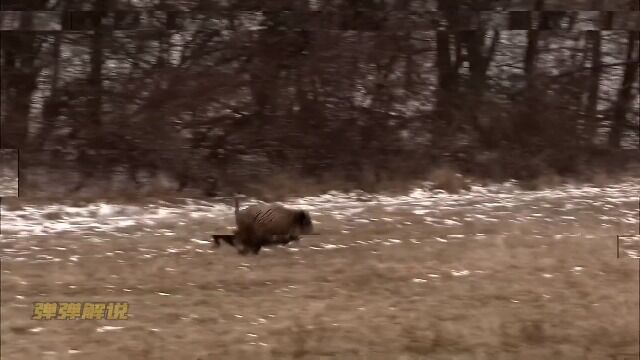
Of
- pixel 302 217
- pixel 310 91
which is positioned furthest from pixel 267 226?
pixel 310 91

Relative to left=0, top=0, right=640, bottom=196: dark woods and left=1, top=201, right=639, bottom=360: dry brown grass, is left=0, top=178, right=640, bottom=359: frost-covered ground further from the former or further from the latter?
left=0, top=0, right=640, bottom=196: dark woods

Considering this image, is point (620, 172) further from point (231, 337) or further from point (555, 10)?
point (231, 337)

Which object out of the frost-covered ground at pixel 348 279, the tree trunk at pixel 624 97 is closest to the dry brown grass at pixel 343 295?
the frost-covered ground at pixel 348 279

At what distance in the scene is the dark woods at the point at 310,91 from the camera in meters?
2.42

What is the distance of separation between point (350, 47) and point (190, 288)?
108 cm

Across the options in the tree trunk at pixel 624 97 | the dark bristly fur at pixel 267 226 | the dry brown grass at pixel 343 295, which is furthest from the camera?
the tree trunk at pixel 624 97

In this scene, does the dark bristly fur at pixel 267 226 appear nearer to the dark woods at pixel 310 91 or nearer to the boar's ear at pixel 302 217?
the boar's ear at pixel 302 217

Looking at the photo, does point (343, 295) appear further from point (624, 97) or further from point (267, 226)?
point (624, 97)

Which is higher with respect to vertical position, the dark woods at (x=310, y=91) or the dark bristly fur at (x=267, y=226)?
the dark woods at (x=310, y=91)

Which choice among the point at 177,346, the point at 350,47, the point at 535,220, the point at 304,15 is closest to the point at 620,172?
the point at 535,220

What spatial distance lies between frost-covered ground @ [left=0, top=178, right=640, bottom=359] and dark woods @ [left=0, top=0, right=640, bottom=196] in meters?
0.13

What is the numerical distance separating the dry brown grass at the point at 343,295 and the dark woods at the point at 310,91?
244 millimetres

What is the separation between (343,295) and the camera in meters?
2.37

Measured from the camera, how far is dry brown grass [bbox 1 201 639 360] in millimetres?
2256
